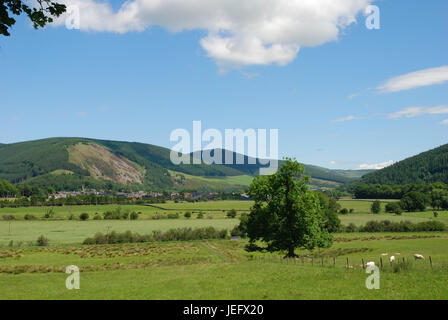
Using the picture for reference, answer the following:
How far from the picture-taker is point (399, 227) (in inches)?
3991

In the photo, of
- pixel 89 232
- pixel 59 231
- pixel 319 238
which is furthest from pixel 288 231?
pixel 59 231

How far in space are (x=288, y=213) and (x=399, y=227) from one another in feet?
231

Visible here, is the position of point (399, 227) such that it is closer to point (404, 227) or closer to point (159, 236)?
point (404, 227)

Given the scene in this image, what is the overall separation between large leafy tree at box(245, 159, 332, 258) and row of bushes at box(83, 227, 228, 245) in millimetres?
53780

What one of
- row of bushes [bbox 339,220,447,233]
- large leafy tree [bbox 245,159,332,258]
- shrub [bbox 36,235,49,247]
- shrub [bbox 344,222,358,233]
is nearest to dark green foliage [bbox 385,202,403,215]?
row of bushes [bbox 339,220,447,233]

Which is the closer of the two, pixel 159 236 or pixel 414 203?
pixel 159 236

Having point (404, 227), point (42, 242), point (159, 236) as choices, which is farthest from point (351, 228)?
point (42, 242)

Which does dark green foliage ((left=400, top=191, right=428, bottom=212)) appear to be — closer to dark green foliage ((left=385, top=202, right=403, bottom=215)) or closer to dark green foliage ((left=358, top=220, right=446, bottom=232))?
dark green foliage ((left=385, top=202, right=403, bottom=215))

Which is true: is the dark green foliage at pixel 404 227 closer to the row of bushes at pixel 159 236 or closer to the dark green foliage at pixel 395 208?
the dark green foliage at pixel 395 208

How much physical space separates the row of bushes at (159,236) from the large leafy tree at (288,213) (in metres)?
53.8

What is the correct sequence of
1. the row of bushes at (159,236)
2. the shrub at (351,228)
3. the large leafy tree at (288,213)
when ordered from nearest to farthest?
1. the large leafy tree at (288,213)
2. the row of bushes at (159,236)
3. the shrub at (351,228)

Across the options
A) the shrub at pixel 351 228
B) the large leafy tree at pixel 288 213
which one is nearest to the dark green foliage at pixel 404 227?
the shrub at pixel 351 228

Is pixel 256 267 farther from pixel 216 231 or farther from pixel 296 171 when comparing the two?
pixel 216 231

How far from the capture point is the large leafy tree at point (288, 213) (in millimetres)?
46094
